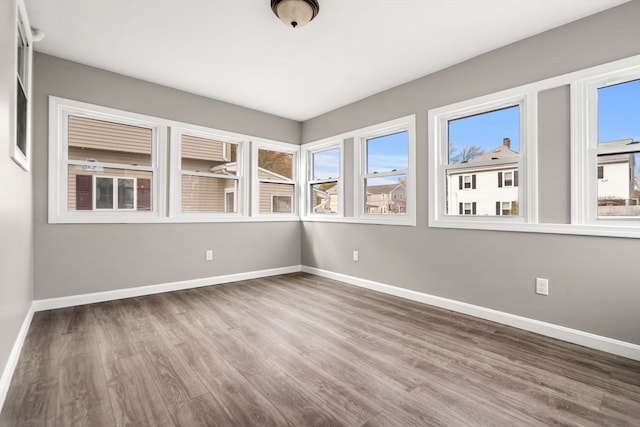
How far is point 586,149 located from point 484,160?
0.81 metres

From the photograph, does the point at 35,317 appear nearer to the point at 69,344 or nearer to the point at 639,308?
the point at 69,344

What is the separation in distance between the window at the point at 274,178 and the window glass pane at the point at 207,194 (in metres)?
0.39

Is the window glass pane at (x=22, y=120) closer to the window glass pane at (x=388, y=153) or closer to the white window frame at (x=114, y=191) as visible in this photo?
the white window frame at (x=114, y=191)

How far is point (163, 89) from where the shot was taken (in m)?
3.90

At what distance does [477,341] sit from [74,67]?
4829mm

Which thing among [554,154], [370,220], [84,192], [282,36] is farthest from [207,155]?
[554,154]

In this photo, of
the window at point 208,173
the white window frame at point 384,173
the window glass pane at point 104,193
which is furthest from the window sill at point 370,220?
the window glass pane at point 104,193

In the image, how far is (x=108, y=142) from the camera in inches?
142

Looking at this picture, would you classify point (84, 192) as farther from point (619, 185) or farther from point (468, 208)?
point (619, 185)

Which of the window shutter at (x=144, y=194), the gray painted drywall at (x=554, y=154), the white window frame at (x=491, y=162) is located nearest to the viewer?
the gray painted drywall at (x=554, y=154)

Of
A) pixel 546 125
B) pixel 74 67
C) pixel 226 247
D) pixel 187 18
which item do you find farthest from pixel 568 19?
pixel 74 67

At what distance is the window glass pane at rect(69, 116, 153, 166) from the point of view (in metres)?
3.42

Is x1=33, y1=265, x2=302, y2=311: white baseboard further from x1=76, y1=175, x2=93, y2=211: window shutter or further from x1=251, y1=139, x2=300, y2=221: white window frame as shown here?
x1=76, y1=175, x2=93, y2=211: window shutter

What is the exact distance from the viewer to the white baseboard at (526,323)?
228 cm
